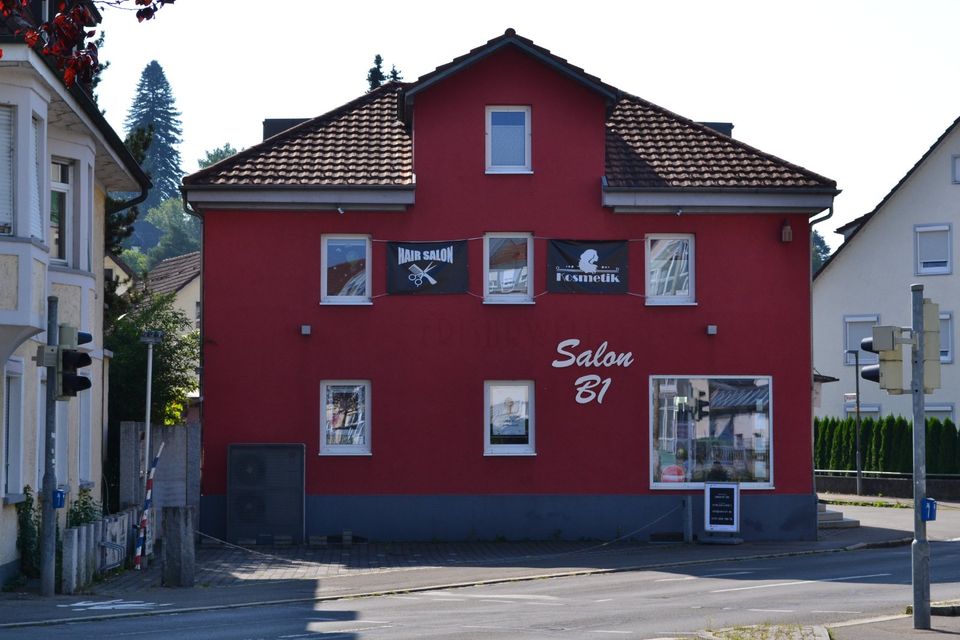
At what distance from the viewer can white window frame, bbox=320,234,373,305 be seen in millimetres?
28250

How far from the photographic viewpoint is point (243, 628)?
606 inches

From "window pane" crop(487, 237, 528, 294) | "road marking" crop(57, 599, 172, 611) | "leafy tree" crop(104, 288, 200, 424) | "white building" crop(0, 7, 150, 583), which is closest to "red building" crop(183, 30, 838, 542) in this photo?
"window pane" crop(487, 237, 528, 294)

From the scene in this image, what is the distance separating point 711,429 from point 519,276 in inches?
185

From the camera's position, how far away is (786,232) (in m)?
28.8

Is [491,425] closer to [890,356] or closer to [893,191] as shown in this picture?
[890,356]

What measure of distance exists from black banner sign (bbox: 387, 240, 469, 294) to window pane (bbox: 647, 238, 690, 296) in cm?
367

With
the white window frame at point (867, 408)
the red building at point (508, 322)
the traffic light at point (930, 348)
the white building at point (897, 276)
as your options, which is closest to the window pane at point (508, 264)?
the red building at point (508, 322)

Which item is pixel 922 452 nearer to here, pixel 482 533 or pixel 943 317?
pixel 482 533

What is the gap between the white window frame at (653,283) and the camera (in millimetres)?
28766

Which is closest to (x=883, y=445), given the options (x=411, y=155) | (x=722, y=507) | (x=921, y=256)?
(x=921, y=256)

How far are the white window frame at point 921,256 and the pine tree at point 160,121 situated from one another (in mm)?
104560

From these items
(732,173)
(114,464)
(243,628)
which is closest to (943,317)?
(732,173)

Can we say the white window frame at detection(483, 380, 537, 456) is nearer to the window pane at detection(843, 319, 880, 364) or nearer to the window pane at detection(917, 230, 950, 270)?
the window pane at detection(917, 230, 950, 270)

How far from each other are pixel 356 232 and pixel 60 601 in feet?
38.3
